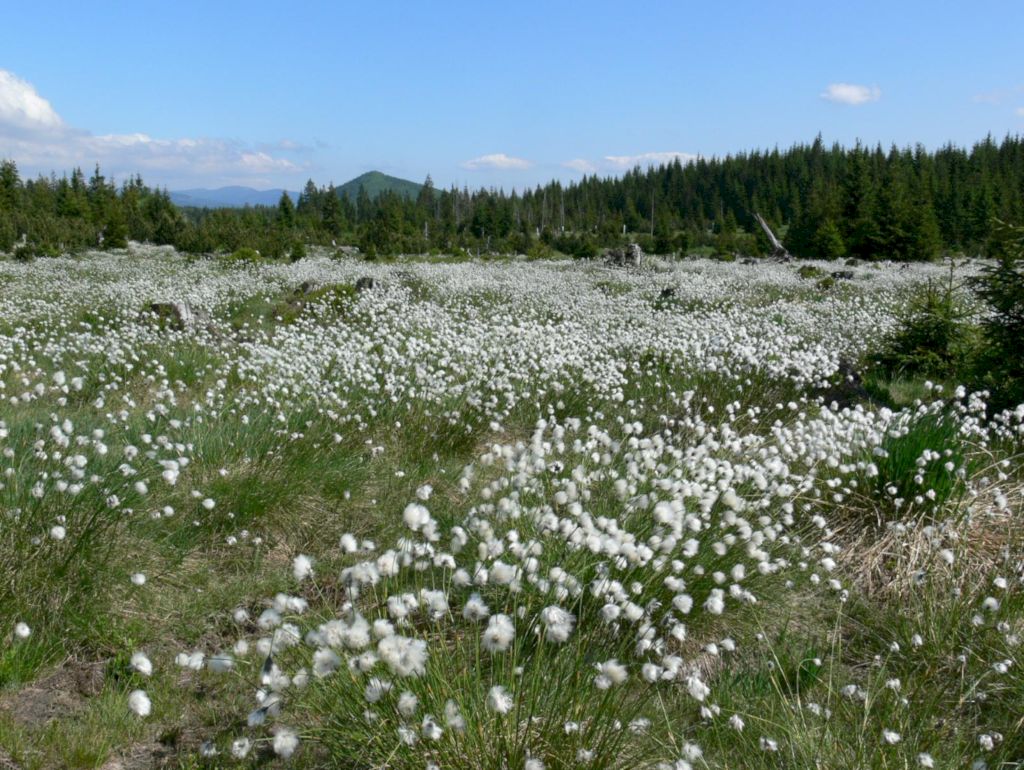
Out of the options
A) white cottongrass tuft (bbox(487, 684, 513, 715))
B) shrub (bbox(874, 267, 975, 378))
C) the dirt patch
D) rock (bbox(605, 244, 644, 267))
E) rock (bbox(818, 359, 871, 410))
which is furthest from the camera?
rock (bbox(605, 244, 644, 267))

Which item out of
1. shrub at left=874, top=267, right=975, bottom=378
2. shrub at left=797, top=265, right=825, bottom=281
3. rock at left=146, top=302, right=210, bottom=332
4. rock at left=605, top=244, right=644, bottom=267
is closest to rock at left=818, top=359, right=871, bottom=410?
shrub at left=874, top=267, right=975, bottom=378

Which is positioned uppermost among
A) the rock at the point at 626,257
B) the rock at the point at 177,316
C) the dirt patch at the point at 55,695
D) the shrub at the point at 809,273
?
the rock at the point at 626,257

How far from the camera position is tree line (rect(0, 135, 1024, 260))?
39.2m

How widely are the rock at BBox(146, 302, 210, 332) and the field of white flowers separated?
127 inches

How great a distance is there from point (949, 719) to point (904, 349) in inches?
328

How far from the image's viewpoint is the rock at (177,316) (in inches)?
455

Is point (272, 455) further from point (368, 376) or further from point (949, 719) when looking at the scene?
point (949, 719)

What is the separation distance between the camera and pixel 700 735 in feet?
9.68

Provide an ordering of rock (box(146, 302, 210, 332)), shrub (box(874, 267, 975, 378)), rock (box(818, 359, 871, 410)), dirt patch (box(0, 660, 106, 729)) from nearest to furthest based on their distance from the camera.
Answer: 1. dirt patch (box(0, 660, 106, 729))
2. rock (box(818, 359, 871, 410))
3. shrub (box(874, 267, 975, 378))
4. rock (box(146, 302, 210, 332))

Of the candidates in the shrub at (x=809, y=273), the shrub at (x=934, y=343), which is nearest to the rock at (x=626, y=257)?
the shrub at (x=809, y=273)

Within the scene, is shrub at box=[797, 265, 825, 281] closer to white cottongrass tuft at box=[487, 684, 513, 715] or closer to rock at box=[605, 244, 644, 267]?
rock at box=[605, 244, 644, 267]

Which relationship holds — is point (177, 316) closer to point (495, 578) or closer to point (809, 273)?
point (495, 578)

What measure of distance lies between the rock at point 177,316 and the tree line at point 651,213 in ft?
36.4

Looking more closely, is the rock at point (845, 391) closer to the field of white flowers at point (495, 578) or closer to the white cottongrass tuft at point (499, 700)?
the field of white flowers at point (495, 578)
